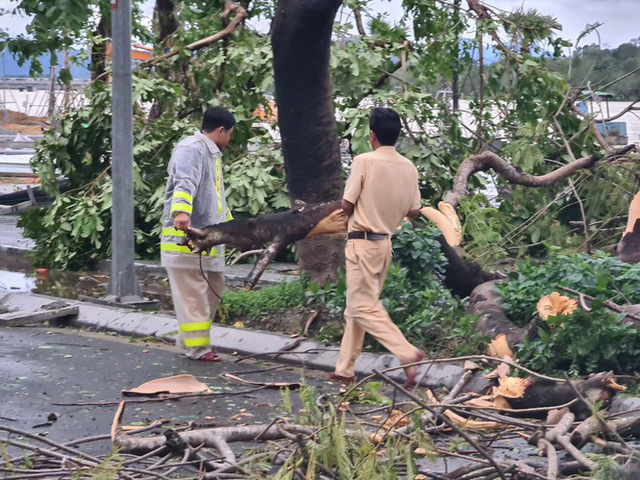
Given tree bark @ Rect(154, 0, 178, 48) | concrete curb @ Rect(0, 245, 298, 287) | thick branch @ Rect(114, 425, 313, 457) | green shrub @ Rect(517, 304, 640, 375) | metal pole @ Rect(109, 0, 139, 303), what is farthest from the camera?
tree bark @ Rect(154, 0, 178, 48)

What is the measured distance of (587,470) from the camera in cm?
442

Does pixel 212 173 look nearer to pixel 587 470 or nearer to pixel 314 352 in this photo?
pixel 314 352

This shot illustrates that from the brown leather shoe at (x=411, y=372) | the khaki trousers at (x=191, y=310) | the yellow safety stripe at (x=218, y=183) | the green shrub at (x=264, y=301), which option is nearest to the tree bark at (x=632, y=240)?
the brown leather shoe at (x=411, y=372)

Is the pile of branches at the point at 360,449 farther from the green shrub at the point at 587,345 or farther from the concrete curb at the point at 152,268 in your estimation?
the concrete curb at the point at 152,268

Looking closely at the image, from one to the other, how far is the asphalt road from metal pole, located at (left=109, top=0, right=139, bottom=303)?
3.28 ft

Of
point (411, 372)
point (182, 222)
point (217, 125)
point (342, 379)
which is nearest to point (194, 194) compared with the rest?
point (182, 222)

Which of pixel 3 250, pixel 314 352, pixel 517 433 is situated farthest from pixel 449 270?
pixel 3 250

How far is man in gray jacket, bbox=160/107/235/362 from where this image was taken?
7.95m

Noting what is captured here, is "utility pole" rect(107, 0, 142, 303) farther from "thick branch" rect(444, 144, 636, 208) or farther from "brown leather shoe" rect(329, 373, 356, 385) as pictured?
"brown leather shoe" rect(329, 373, 356, 385)

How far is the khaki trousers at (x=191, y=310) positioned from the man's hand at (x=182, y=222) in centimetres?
48

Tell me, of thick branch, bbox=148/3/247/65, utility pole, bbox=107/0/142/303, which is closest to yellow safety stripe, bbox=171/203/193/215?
utility pole, bbox=107/0/142/303

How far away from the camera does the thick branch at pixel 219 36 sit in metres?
12.7

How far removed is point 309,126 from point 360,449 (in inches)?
182

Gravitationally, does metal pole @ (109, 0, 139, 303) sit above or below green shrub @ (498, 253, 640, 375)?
above
